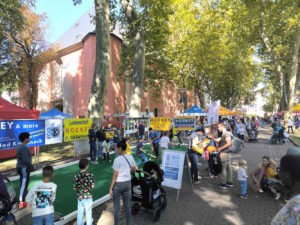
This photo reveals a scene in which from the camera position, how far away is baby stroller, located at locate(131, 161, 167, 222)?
511 centimetres

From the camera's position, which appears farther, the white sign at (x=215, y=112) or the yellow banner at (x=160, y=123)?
the yellow banner at (x=160, y=123)

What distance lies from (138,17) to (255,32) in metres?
12.3

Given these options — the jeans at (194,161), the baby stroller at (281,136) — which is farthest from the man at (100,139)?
the baby stroller at (281,136)

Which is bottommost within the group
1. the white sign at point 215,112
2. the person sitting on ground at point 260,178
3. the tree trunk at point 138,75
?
the person sitting on ground at point 260,178

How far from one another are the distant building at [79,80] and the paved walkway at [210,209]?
25161mm

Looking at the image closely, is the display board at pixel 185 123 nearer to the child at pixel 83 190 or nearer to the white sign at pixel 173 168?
the white sign at pixel 173 168

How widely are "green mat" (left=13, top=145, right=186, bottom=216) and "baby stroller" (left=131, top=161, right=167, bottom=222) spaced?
1.80 meters

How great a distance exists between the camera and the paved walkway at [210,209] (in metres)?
5.16

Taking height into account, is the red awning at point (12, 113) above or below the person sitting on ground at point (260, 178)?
above

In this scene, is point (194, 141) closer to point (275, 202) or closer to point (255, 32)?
point (275, 202)

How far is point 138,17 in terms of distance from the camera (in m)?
17.6

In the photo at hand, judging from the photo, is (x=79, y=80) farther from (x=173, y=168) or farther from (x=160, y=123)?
(x=173, y=168)

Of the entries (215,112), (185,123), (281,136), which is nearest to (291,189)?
(215,112)

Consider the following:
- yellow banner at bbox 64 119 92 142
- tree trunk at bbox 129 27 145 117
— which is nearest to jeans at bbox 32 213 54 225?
yellow banner at bbox 64 119 92 142
